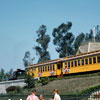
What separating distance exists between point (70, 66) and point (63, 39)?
130 feet

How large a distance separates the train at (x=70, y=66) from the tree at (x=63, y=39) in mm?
29661

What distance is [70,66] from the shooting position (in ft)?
129

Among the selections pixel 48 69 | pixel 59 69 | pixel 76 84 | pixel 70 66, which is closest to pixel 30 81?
pixel 48 69

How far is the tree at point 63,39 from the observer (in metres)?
77.9

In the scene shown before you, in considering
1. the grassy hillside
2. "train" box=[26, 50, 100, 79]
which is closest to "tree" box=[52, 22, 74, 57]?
"train" box=[26, 50, 100, 79]

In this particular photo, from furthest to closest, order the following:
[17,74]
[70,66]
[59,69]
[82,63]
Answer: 1. [17,74]
2. [59,69]
3. [70,66]
4. [82,63]

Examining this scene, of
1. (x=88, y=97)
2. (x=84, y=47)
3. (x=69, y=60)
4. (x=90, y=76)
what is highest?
(x=84, y=47)

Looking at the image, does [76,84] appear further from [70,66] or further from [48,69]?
[48,69]

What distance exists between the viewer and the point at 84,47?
5106 cm

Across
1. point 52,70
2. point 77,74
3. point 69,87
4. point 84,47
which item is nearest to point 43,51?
point 84,47

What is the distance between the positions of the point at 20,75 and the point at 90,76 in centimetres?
2779

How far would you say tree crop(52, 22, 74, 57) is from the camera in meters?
77.9

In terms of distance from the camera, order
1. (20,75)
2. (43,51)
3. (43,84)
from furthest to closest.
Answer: (43,51)
(20,75)
(43,84)

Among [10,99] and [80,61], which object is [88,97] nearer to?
[10,99]
